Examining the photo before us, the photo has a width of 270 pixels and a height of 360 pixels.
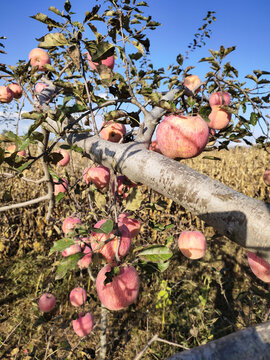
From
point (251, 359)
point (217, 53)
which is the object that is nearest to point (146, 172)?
point (251, 359)

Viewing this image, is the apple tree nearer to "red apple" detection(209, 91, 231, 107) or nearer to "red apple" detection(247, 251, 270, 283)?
"red apple" detection(209, 91, 231, 107)

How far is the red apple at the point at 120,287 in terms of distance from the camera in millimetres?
905

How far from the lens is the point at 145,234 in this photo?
5082 mm

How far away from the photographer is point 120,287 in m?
0.91

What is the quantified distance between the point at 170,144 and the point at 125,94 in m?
0.30

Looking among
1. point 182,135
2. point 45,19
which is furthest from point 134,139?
point 45,19

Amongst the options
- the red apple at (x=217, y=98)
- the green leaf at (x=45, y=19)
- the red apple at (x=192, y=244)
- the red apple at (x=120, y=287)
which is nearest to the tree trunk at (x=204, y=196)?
the red apple at (x=120, y=287)

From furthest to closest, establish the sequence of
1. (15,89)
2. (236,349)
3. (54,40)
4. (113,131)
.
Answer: (15,89) < (113,131) < (54,40) < (236,349)

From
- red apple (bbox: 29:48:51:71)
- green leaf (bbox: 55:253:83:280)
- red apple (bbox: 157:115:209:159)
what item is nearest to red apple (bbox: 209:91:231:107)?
red apple (bbox: 157:115:209:159)

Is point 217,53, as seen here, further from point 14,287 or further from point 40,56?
point 14,287

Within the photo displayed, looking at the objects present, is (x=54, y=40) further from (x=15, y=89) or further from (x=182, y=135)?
(x=15, y=89)

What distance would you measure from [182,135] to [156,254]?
47 cm

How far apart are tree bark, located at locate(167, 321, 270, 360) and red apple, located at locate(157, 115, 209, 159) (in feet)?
2.22

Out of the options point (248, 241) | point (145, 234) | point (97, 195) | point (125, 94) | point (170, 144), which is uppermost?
point (125, 94)
